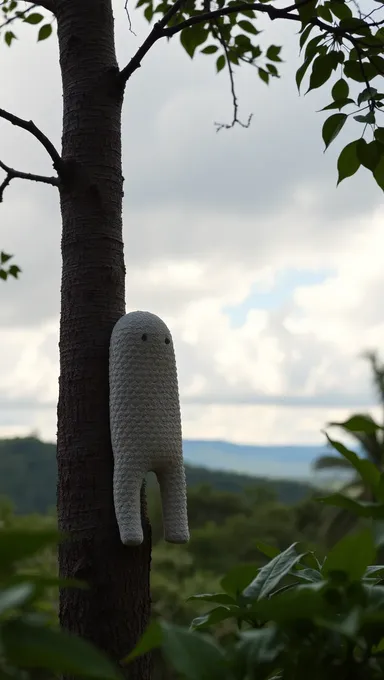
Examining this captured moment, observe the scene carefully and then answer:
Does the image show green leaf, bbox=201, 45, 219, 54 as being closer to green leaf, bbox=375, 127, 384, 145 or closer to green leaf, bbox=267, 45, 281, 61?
green leaf, bbox=267, 45, 281, 61

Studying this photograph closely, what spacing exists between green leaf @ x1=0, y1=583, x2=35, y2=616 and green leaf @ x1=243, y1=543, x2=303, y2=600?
0.23 m

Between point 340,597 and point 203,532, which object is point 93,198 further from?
point 203,532

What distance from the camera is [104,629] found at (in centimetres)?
94

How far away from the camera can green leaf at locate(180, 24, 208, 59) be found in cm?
148

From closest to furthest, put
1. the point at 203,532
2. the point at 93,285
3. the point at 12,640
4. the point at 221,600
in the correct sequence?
1. the point at 12,640
2. the point at 221,600
3. the point at 93,285
4. the point at 203,532

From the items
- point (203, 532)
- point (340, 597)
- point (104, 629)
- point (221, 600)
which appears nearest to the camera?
point (340, 597)

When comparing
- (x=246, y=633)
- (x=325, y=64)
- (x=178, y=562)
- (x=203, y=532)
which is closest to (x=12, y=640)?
(x=246, y=633)

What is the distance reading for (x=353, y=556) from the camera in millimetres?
521

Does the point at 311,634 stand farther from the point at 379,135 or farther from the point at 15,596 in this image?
the point at 379,135

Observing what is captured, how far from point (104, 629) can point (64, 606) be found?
7 cm

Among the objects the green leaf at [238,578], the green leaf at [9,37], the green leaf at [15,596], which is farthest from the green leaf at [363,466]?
the green leaf at [9,37]

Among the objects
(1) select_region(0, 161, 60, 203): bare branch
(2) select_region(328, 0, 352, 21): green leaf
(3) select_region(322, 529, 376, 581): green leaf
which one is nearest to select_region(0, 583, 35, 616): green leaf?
(3) select_region(322, 529, 376, 581): green leaf

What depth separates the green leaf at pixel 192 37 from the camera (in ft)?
4.84

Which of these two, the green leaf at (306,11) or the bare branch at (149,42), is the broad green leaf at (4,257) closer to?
the bare branch at (149,42)
